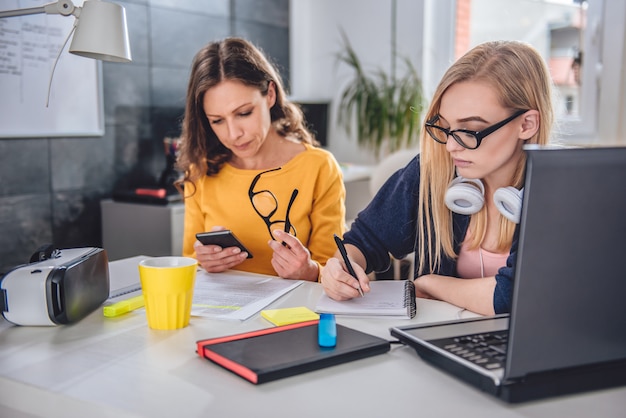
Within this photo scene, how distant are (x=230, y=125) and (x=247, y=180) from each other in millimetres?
181

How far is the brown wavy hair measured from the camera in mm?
1789

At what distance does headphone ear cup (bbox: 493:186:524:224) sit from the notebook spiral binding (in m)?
0.24

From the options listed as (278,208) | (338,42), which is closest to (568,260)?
(278,208)

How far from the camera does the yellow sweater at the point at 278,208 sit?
5.97 feet

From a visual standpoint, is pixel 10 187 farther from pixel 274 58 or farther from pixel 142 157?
pixel 274 58

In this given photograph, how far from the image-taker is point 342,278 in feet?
→ 3.89

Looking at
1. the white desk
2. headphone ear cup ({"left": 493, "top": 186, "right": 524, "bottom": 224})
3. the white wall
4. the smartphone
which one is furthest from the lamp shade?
the white wall

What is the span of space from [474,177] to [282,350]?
606 millimetres

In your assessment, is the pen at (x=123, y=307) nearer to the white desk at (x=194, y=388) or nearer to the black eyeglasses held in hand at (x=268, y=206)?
the white desk at (x=194, y=388)

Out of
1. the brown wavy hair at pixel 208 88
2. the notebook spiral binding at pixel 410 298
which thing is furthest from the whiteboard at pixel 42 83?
the notebook spiral binding at pixel 410 298

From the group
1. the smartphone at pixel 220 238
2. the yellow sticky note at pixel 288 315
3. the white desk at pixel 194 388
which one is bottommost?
the white desk at pixel 194 388

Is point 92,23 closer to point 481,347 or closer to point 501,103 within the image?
point 501,103

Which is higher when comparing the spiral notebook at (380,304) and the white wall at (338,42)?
the white wall at (338,42)

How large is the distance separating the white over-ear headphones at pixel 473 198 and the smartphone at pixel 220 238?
491 mm
